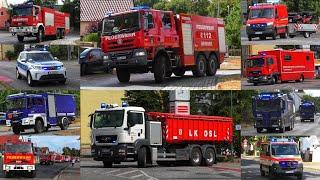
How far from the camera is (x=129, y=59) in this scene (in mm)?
13727

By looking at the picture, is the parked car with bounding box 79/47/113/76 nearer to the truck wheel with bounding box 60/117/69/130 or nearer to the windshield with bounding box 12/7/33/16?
the truck wheel with bounding box 60/117/69/130

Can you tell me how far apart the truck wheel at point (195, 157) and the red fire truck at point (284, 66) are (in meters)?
1.87

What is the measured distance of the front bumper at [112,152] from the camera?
1342 centimetres

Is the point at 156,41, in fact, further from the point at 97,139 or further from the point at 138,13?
the point at 97,139

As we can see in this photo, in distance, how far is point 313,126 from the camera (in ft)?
48.5

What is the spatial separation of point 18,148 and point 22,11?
9.17 ft

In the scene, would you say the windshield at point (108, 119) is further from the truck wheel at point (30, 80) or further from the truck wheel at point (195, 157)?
the truck wheel at point (195, 157)

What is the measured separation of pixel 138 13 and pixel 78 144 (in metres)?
2.93

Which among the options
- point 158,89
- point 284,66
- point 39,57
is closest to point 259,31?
point 284,66

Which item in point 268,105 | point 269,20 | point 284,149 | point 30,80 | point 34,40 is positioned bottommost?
point 284,149

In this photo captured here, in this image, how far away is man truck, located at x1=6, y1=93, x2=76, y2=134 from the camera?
14153 mm

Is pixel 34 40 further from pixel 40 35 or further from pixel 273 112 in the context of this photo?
pixel 273 112

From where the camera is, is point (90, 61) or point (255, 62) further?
point (255, 62)

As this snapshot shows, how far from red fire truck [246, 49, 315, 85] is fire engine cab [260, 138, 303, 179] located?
4.44 feet
